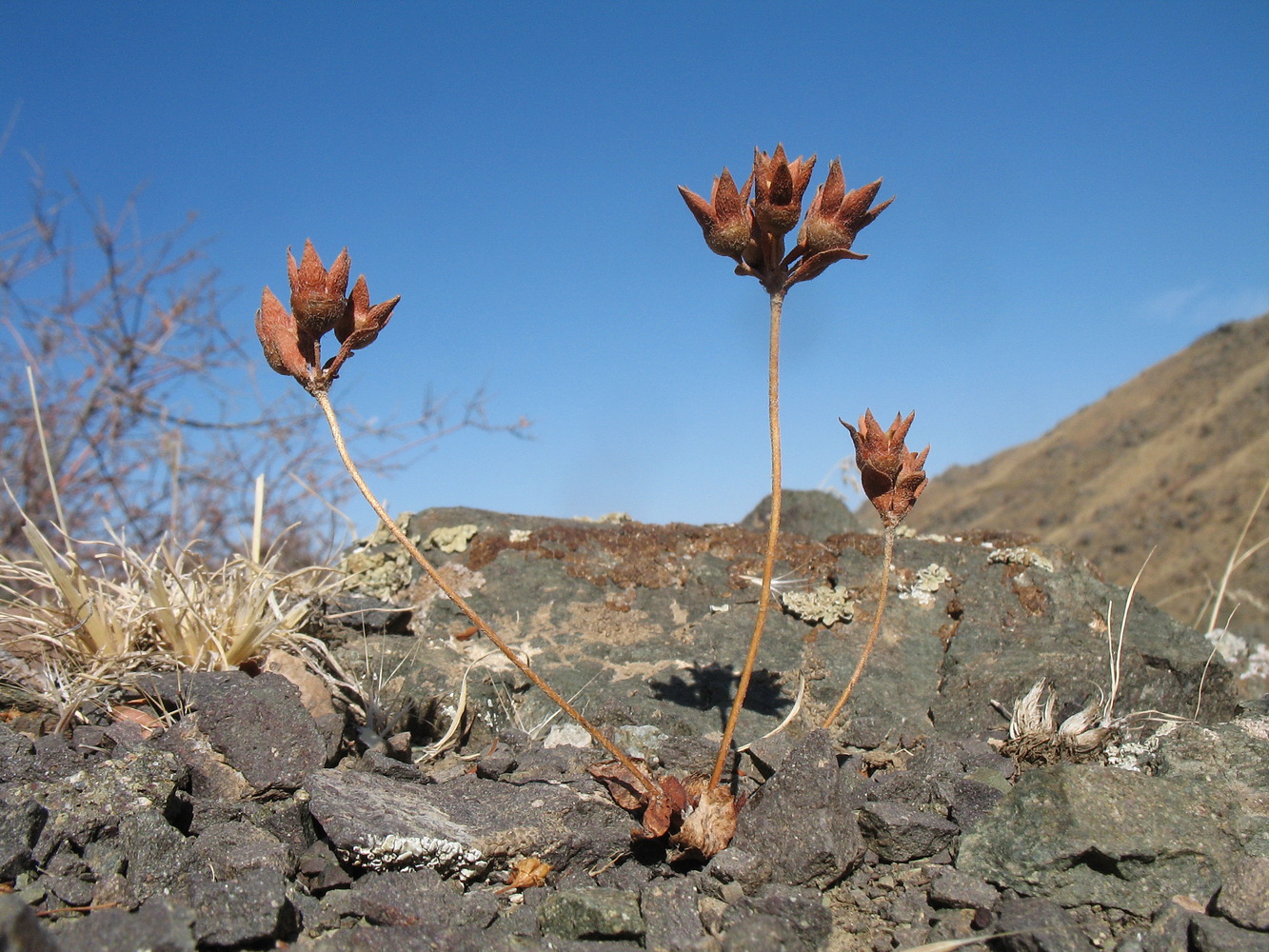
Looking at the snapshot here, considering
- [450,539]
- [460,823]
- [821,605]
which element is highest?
[450,539]

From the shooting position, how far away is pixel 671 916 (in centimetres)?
209

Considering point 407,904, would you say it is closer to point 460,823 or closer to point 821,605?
point 460,823

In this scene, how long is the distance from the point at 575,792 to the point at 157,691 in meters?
1.52

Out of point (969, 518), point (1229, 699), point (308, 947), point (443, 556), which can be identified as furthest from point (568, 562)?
point (969, 518)

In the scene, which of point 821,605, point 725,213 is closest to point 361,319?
point 725,213

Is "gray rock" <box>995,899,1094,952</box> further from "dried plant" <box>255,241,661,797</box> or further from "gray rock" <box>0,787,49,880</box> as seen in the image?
"gray rock" <box>0,787,49,880</box>

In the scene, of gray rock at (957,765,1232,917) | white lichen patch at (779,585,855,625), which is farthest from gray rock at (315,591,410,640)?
gray rock at (957,765,1232,917)

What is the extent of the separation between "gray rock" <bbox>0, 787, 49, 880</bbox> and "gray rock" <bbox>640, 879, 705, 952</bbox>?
156 centimetres

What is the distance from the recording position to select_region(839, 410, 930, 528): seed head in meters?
Answer: 2.54

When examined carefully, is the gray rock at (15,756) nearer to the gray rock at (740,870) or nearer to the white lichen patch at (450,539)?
the gray rock at (740,870)

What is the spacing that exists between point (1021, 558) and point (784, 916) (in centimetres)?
263

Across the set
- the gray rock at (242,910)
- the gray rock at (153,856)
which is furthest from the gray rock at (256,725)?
the gray rock at (242,910)

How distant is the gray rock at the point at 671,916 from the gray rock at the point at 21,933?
125 centimetres

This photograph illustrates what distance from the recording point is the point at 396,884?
7.08 feet
